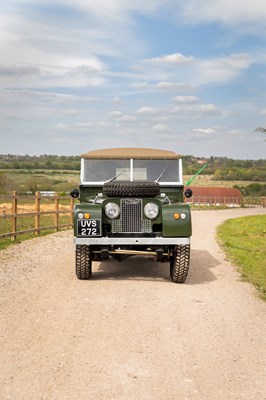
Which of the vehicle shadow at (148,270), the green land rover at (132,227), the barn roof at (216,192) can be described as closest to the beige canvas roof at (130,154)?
the green land rover at (132,227)

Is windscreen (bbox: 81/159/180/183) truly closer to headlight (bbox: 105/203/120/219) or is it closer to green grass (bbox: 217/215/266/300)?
headlight (bbox: 105/203/120/219)

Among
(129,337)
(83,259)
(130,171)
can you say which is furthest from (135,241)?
(129,337)

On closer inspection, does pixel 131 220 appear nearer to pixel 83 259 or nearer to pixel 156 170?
pixel 83 259

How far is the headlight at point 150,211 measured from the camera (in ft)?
30.2

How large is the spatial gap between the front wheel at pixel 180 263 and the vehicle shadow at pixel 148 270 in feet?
0.85

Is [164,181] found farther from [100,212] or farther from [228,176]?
[228,176]

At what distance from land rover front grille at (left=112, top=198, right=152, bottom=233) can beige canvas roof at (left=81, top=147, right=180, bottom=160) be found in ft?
5.76

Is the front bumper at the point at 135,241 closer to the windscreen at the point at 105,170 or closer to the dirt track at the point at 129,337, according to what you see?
the dirt track at the point at 129,337

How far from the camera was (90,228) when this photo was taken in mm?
9039

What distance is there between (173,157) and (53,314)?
511 cm

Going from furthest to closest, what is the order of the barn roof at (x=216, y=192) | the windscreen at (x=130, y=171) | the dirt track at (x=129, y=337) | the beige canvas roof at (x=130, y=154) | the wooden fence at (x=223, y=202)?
1. the barn roof at (x=216, y=192)
2. the wooden fence at (x=223, y=202)
3. the beige canvas roof at (x=130, y=154)
4. the windscreen at (x=130, y=171)
5. the dirt track at (x=129, y=337)

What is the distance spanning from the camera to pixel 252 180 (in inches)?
4628

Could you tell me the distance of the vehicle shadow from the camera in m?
9.77

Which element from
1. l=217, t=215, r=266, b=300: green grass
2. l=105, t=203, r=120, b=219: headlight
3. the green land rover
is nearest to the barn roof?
l=217, t=215, r=266, b=300: green grass
